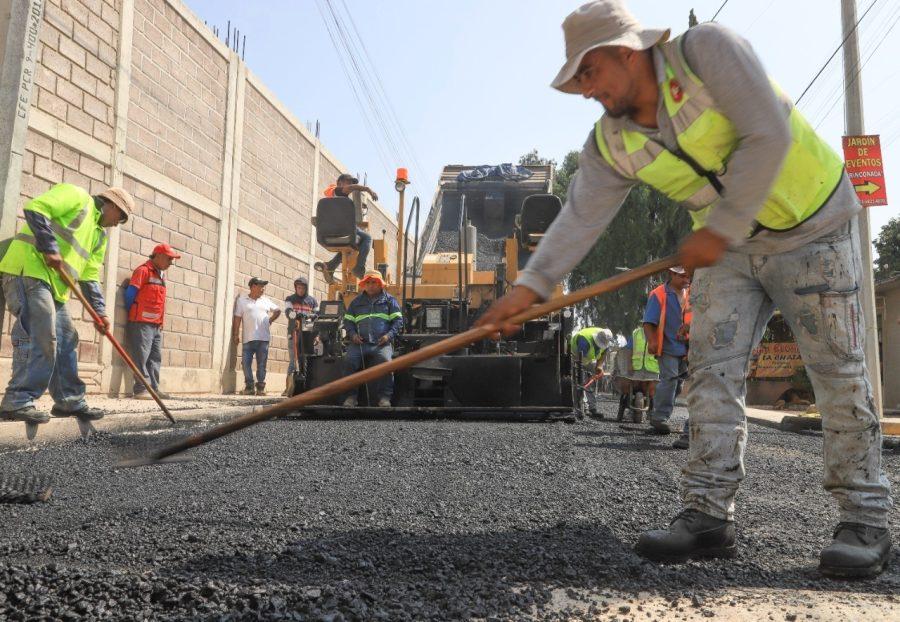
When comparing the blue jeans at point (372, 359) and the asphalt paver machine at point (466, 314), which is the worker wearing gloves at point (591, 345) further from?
the blue jeans at point (372, 359)

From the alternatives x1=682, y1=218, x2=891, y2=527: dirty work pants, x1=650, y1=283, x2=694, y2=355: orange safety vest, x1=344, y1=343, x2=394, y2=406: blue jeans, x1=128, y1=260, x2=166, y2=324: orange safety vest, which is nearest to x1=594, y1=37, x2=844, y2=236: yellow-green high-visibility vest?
x1=682, y1=218, x2=891, y2=527: dirty work pants

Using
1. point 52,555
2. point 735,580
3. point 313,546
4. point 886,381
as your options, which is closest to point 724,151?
point 735,580

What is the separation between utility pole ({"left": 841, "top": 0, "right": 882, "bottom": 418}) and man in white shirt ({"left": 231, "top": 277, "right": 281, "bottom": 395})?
6.97m

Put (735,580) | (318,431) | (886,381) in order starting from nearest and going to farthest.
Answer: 1. (735,580)
2. (318,431)
3. (886,381)

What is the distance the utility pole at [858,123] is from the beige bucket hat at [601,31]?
20.9ft

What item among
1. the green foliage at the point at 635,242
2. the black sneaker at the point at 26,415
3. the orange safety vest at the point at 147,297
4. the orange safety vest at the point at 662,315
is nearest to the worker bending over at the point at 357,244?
the orange safety vest at the point at 147,297

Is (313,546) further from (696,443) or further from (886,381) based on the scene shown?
(886,381)

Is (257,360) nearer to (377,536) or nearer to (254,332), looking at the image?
(254,332)

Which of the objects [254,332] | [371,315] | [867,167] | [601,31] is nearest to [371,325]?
[371,315]

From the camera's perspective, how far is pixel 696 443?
209cm

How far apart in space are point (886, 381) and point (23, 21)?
15.2m

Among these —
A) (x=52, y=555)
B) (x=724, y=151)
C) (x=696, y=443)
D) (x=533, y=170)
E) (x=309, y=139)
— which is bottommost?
(x=52, y=555)

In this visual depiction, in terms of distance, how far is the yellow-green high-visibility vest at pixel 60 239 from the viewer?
4449mm

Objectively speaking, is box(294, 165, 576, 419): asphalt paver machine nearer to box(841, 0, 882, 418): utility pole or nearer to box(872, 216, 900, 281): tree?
box(841, 0, 882, 418): utility pole
